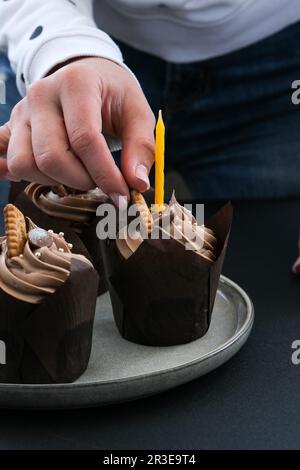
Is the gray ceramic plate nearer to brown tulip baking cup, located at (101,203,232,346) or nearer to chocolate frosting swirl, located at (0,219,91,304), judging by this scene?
brown tulip baking cup, located at (101,203,232,346)

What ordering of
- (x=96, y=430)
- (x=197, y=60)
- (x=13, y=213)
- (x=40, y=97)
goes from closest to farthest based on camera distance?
(x=96, y=430), (x=13, y=213), (x=40, y=97), (x=197, y=60)

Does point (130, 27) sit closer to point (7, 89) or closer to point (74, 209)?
point (7, 89)

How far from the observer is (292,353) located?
1.04 metres

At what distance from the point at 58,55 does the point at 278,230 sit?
60 cm

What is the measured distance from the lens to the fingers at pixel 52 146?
1062 millimetres

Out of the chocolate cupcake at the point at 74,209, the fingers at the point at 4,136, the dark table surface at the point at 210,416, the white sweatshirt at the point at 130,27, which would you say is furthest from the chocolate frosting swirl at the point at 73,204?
the dark table surface at the point at 210,416

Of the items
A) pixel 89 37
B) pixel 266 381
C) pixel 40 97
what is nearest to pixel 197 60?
pixel 89 37

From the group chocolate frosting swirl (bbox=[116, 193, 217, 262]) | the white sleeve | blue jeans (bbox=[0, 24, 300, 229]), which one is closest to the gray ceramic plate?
chocolate frosting swirl (bbox=[116, 193, 217, 262])

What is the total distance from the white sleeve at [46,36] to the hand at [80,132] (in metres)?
0.06

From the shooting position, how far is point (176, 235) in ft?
3.62

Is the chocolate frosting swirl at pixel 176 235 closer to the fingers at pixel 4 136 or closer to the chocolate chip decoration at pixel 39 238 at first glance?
the chocolate chip decoration at pixel 39 238

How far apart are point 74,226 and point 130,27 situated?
55cm

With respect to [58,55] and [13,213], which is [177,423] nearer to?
[13,213]

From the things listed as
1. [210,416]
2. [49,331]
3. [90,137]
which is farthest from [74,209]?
[210,416]
